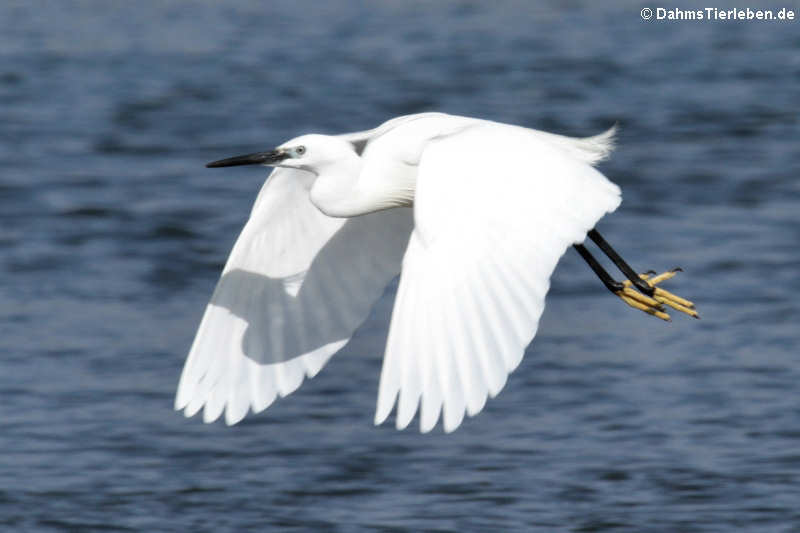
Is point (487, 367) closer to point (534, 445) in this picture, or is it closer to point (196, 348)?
point (196, 348)

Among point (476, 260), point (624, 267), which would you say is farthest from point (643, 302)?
point (476, 260)

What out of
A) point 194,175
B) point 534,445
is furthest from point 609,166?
point 534,445

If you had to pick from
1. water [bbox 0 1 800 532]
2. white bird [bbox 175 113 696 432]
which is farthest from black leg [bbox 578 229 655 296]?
water [bbox 0 1 800 532]

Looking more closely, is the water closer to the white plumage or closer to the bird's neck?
the white plumage

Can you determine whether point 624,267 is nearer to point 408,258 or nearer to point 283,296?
point 283,296

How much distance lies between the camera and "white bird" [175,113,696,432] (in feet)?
15.2

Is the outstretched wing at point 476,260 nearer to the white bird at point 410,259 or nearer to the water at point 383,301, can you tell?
the white bird at point 410,259

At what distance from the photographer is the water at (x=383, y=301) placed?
24.4 feet

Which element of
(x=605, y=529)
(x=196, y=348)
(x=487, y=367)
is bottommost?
(x=605, y=529)

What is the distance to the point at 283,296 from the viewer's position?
6.73 meters

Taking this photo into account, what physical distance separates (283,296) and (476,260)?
1971mm

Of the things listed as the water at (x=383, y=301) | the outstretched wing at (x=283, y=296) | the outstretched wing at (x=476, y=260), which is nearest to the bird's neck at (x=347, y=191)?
the outstretched wing at (x=283, y=296)

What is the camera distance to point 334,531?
7.07 meters

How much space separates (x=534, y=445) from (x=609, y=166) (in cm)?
563
